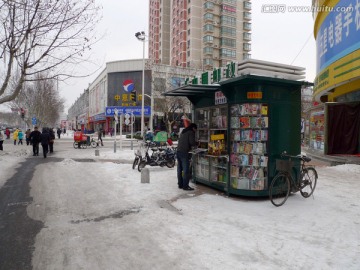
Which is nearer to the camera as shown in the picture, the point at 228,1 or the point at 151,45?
the point at 228,1

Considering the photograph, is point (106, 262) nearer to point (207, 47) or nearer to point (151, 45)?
point (207, 47)

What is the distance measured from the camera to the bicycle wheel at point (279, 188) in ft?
21.5

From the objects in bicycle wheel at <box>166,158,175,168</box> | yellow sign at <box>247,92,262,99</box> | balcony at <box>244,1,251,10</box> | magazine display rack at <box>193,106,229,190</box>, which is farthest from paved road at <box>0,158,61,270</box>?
balcony at <box>244,1,251,10</box>

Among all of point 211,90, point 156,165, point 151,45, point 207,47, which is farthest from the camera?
point 151,45

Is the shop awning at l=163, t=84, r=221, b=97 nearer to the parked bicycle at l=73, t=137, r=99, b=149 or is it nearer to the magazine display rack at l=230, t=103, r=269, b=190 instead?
the magazine display rack at l=230, t=103, r=269, b=190

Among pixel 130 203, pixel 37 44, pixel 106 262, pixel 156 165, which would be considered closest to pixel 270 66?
pixel 130 203

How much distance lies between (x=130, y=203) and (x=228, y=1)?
236 feet

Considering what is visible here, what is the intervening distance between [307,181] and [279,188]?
94 cm

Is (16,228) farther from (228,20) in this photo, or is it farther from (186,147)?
(228,20)

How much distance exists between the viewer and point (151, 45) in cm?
8894

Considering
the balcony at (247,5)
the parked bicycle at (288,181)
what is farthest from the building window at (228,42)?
the parked bicycle at (288,181)

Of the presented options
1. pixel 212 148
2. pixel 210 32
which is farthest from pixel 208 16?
pixel 212 148

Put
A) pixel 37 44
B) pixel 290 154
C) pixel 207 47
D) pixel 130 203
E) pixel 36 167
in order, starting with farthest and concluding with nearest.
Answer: pixel 207 47
pixel 36 167
pixel 37 44
pixel 290 154
pixel 130 203

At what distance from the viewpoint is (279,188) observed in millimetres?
6871
